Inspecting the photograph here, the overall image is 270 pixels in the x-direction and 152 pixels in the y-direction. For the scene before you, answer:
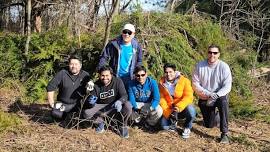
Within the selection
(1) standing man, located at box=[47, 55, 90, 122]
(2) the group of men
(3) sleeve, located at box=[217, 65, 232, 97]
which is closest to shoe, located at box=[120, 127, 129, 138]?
(2) the group of men

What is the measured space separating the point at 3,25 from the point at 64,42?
9.24 m

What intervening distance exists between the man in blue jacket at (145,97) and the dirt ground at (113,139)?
0.34 m

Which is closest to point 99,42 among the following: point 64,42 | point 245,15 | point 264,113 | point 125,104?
point 64,42

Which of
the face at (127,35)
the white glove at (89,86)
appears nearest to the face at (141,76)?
the face at (127,35)

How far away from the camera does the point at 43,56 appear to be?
909cm

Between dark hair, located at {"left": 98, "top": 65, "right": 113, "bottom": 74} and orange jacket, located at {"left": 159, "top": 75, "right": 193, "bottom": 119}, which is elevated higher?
dark hair, located at {"left": 98, "top": 65, "right": 113, "bottom": 74}

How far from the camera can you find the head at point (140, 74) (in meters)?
6.52

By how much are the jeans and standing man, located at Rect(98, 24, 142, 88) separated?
2.89ft

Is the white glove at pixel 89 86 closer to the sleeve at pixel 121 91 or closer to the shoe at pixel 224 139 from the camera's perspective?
the sleeve at pixel 121 91

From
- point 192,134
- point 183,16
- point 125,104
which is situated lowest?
point 192,134

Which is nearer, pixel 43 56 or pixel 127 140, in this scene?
pixel 127 140

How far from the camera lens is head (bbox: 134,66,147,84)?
652 cm

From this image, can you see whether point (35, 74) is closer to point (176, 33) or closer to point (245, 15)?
point (176, 33)

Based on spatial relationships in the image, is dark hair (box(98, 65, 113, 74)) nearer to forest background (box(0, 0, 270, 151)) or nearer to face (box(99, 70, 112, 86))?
face (box(99, 70, 112, 86))
